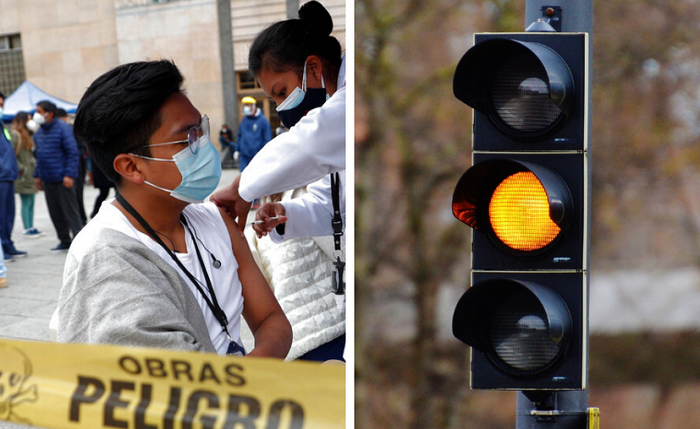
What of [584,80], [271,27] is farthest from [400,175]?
[584,80]

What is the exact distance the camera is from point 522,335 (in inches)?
87.7

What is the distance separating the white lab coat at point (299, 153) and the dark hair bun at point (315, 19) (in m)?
0.41

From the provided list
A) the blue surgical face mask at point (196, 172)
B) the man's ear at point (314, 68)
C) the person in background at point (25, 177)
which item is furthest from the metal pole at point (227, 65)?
the person in background at point (25, 177)

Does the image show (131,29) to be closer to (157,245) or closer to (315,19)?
(315,19)

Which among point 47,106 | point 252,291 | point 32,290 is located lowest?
point 32,290

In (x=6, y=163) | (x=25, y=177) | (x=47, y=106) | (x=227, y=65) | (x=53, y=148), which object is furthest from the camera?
(x=227, y=65)

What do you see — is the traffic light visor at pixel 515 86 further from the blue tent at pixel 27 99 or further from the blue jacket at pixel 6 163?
the blue tent at pixel 27 99

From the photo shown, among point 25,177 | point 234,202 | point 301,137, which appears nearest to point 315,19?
point 301,137

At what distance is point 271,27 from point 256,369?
146 centimetres

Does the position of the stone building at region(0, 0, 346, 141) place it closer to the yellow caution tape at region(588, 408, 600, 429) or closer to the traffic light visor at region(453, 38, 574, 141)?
the traffic light visor at region(453, 38, 574, 141)

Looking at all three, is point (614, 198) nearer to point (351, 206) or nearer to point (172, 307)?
point (351, 206)

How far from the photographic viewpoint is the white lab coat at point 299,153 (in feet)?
7.58

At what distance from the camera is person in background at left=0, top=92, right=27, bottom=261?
7.82m

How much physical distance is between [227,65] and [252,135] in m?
1.36
